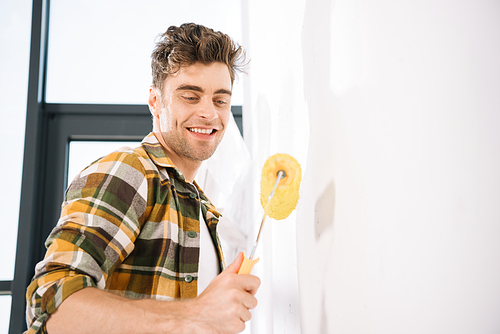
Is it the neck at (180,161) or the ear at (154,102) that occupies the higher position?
the ear at (154,102)

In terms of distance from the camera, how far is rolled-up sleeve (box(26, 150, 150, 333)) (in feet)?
1.49

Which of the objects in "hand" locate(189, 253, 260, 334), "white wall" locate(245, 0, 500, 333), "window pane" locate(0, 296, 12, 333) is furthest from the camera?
"window pane" locate(0, 296, 12, 333)

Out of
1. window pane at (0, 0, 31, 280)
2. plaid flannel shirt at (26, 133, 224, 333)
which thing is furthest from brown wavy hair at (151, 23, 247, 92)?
window pane at (0, 0, 31, 280)

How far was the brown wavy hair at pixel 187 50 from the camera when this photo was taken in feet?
2.80

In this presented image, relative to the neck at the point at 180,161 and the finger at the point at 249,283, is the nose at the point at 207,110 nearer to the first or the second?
the neck at the point at 180,161

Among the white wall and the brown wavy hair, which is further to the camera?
the brown wavy hair

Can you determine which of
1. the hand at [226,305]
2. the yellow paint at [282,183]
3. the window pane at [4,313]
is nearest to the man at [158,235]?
the hand at [226,305]

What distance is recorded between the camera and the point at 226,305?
422 millimetres

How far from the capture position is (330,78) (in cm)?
43

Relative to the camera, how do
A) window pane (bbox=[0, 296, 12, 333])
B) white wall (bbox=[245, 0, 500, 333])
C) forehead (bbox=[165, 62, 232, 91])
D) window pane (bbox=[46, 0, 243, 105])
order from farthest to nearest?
window pane (bbox=[46, 0, 243, 105])
window pane (bbox=[0, 296, 12, 333])
forehead (bbox=[165, 62, 232, 91])
white wall (bbox=[245, 0, 500, 333])

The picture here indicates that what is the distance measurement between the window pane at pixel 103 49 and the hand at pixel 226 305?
113 centimetres

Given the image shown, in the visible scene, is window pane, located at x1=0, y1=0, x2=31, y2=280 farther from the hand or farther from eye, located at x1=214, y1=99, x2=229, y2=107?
the hand

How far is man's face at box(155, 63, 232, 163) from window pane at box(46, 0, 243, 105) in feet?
1.98

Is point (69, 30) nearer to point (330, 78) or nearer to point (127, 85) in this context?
point (127, 85)
